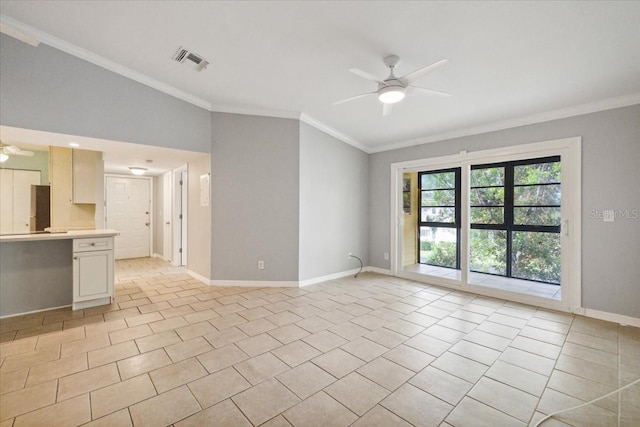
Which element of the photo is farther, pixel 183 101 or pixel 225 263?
pixel 225 263

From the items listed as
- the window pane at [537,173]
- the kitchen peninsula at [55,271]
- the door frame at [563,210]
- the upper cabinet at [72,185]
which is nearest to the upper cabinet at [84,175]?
the upper cabinet at [72,185]

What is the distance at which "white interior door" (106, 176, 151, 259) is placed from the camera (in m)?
6.66

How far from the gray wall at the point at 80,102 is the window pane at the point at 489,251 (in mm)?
5284

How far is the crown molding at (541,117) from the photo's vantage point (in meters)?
3.15

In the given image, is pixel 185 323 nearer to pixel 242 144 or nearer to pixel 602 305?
pixel 242 144

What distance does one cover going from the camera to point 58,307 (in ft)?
11.4

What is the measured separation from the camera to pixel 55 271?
3482 mm

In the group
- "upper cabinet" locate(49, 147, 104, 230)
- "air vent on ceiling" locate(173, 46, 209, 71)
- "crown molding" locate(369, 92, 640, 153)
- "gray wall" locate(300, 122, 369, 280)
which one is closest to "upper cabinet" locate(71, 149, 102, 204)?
Answer: "upper cabinet" locate(49, 147, 104, 230)

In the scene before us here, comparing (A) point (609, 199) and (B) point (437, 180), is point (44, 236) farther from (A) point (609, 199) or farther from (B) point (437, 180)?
(A) point (609, 199)

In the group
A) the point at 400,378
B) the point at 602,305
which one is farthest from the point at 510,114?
the point at 400,378

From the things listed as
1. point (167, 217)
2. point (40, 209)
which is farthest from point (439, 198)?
point (40, 209)

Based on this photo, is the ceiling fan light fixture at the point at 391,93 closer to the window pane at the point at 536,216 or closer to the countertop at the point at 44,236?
the window pane at the point at 536,216

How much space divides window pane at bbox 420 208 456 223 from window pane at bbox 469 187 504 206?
43cm

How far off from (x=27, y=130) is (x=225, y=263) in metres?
2.77
